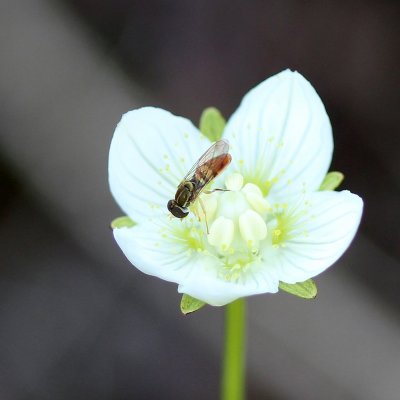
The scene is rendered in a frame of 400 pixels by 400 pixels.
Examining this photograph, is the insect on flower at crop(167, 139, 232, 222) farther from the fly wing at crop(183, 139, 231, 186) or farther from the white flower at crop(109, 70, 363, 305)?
the white flower at crop(109, 70, 363, 305)

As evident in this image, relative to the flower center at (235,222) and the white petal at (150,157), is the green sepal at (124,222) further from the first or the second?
the flower center at (235,222)

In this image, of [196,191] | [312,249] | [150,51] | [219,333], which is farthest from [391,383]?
[150,51]

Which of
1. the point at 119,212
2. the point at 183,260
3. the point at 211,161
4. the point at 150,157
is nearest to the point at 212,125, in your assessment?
the point at 150,157

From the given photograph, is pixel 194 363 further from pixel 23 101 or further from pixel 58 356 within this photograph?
pixel 23 101

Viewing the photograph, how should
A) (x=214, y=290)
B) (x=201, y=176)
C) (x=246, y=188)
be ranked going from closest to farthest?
(x=214, y=290) < (x=201, y=176) < (x=246, y=188)

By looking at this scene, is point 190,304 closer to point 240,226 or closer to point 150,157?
point 240,226
